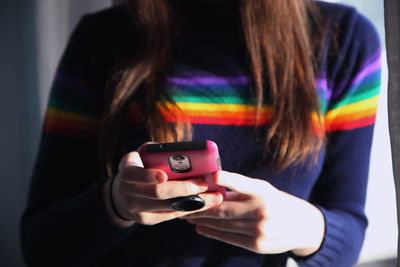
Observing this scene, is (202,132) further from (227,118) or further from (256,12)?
(256,12)

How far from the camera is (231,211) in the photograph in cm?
40

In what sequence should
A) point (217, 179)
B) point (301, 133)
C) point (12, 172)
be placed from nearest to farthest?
point (217, 179) < point (301, 133) < point (12, 172)

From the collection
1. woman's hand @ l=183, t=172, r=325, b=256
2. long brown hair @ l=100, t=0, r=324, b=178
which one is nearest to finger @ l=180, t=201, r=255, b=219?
woman's hand @ l=183, t=172, r=325, b=256

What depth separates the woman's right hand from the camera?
356 millimetres

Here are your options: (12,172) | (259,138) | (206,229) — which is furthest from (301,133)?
(12,172)

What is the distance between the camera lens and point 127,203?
1.36 feet

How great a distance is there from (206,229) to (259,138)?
139 mm

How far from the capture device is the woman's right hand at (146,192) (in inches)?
14.0

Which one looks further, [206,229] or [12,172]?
[12,172]

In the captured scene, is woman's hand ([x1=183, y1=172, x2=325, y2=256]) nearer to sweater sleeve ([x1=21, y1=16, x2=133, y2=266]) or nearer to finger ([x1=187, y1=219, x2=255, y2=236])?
finger ([x1=187, y1=219, x2=255, y2=236])

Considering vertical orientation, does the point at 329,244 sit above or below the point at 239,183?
below

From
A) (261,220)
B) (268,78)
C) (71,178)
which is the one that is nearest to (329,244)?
(261,220)

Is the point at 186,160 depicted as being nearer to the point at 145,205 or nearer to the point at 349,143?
the point at 145,205

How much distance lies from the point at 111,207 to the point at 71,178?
0.33 feet
